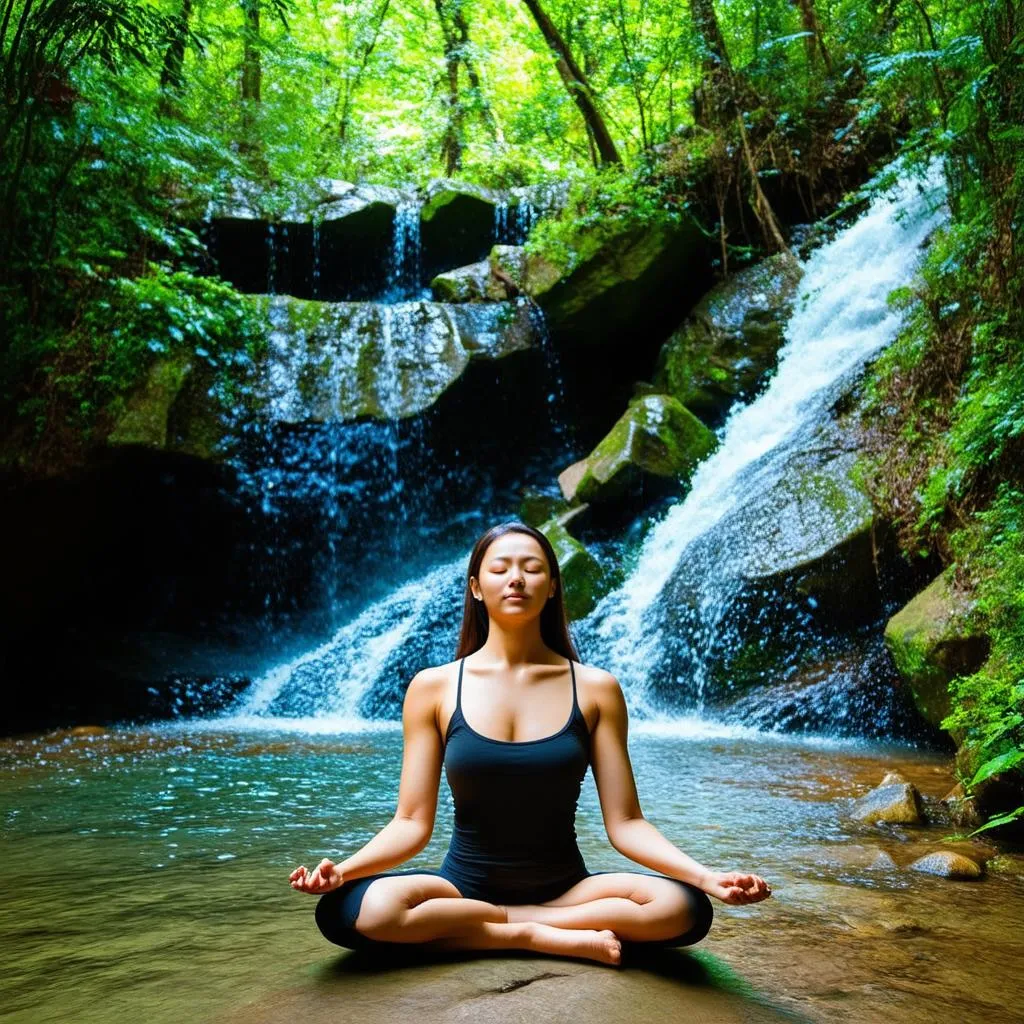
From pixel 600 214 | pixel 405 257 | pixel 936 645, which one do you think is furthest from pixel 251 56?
pixel 936 645

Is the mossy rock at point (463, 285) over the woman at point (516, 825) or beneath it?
over

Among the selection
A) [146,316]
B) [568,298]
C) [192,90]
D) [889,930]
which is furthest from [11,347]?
[889,930]

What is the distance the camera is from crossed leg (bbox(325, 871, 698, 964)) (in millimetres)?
1971

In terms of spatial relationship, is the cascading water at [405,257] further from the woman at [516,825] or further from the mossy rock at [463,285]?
the woman at [516,825]

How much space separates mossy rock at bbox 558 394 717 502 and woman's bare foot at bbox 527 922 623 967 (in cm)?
799

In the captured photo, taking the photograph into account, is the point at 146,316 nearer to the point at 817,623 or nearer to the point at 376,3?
the point at 817,623

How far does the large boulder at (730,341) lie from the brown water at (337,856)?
5676mm

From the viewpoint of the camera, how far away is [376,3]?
59.1ft

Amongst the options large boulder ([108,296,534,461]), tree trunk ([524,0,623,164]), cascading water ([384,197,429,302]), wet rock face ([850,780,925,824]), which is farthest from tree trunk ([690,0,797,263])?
wet rock face ([850,780,925,824])

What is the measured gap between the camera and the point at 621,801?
7.13ft

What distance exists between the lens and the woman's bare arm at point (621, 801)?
2.03 m

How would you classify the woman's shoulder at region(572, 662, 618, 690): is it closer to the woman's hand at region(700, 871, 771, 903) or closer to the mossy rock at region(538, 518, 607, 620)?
the woman's hand at region(700, 871, 771, 903)

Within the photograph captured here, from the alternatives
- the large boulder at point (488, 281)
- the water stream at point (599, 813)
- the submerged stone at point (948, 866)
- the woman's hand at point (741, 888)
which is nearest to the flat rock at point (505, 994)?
the water stream at point (599, 813)

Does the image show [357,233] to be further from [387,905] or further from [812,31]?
[387,905]
